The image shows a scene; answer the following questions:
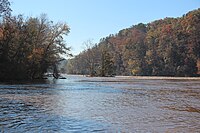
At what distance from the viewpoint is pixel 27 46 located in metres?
63.9

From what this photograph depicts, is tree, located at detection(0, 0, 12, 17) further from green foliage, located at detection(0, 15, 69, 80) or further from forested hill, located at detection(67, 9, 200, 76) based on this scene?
forested hill, located at detection(67, 9, 200, 76)

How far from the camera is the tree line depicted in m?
55.5

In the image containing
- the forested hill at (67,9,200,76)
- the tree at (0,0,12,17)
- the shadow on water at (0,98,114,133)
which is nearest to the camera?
the shadow on water at (0,98,114,133)

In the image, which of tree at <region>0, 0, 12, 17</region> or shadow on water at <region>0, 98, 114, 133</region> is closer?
shadow on water at <region>0, 98, 114, 133</region>

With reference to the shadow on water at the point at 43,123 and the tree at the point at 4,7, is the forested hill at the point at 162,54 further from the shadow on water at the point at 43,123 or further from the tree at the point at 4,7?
the shadow on water at the point at 43,123

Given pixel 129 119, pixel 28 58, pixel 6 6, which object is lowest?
pixel 129 119

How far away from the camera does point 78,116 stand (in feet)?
51.0

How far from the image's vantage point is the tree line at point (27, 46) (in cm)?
5550

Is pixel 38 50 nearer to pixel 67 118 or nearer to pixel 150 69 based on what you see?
pixel 67 118

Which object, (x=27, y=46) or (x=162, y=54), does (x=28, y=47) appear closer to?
(x=27, y=46)

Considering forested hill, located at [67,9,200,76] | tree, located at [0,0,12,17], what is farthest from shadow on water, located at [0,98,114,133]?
forested hill, located at [67,9,200,76]

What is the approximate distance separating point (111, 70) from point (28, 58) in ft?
254

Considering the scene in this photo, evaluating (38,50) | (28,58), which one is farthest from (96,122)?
(38,50)

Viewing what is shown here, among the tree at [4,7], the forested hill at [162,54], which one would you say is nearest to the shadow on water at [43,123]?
the tree at [4,7]
